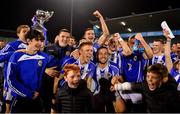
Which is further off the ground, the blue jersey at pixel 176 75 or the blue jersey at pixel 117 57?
the blue jersey at pixel 117 57

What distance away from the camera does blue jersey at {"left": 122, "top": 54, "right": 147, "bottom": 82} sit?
6260mm

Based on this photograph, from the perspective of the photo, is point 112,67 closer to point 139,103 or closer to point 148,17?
point 139,103

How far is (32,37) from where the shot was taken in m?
4.91

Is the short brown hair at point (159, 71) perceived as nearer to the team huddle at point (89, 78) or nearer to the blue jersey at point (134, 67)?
the team huddle at point (89, 78)

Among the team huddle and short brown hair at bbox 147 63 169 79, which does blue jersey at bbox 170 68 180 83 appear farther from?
short brown hair at bbox 147 63 169 79

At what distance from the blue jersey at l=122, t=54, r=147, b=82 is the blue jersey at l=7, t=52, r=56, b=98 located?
77.9 inches

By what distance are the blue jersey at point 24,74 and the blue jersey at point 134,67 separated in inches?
77.9

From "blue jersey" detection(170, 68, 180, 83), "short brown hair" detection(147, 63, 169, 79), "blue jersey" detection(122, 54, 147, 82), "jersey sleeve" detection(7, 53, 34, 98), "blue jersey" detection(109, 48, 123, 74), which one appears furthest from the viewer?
"blue jersey" detection(109, 48, 123, 74)

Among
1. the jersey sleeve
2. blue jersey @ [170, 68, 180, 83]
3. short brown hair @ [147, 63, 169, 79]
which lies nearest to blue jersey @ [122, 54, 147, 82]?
blue jersey @ [170, 68, 180, 83]

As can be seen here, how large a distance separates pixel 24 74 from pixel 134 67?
2278mm

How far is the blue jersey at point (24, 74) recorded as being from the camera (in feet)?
15.7

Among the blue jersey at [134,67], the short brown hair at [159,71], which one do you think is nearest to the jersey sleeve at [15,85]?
the short brown hair at [159,71]

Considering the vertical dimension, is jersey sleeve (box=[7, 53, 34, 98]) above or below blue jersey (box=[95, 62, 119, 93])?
below

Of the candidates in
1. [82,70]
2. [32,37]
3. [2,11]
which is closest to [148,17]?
[2,11]
